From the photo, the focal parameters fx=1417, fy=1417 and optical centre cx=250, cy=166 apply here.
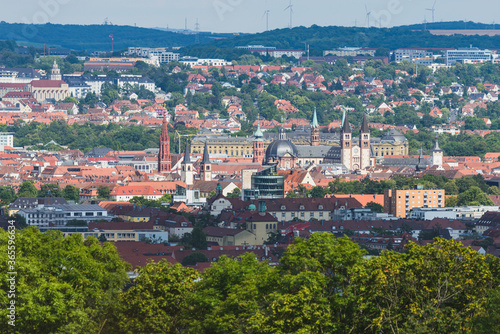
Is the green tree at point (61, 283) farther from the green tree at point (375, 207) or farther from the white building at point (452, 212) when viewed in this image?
the green tree at point (375, 207)

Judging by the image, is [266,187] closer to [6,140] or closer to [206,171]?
[206,171]

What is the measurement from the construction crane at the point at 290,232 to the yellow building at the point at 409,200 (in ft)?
45.3

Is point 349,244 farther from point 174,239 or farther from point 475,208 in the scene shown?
point 475,208

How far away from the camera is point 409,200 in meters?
91.2

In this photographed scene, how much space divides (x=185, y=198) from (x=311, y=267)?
2490 inches

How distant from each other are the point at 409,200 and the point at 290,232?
68.4 ft

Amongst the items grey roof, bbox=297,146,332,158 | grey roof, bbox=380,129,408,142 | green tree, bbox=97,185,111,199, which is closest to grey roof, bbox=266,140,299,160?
grey roof, bbox=297,146,332,158

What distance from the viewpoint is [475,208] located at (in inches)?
3504

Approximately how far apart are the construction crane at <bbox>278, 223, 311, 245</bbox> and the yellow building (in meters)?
13.8

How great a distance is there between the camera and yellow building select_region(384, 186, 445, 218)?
297 ft

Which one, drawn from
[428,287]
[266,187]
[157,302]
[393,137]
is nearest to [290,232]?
[266,187]

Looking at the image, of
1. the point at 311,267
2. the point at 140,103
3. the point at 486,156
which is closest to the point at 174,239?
the point at 311,267

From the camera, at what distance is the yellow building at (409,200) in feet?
297

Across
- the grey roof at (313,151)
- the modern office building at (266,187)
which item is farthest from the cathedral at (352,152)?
the modern office building at (266,187)
